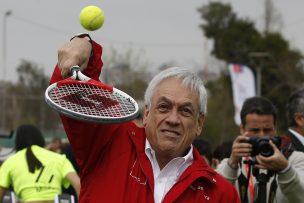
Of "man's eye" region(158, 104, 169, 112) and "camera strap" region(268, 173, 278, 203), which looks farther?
"camera strap" region(268, 173, 278, 203)

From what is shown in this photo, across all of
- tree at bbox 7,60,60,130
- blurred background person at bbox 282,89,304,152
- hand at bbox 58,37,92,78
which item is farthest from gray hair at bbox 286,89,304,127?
tree at bbox 7,60,60,130

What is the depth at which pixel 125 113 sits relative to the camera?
12.0 ft

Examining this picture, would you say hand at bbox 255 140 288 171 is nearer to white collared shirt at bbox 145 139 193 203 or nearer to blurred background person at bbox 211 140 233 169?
white collared shirt at bbox 145 139 193 203

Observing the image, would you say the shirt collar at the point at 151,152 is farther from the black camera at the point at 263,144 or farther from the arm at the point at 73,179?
the arm at the point at 73,179

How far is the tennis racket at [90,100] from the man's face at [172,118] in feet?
0.39

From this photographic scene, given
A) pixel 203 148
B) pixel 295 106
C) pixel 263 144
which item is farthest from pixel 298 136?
pixel 203 148

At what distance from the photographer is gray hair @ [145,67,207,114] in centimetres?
376

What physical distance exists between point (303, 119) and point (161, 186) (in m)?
2.27

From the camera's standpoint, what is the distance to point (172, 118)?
3.66m

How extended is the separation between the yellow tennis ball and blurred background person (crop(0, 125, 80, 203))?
4200 millimetres

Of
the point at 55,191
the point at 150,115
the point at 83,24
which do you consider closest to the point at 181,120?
the point at 150,115

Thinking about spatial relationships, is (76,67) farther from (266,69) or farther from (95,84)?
(266,69)

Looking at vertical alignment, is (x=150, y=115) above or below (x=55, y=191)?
above

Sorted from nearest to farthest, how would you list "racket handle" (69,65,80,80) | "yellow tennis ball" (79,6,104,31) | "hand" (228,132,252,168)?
"racket handle" (69,65,80,80)
"yellow tennis ball" (79,6,104,31)
"hand" (228,132,252,168)
